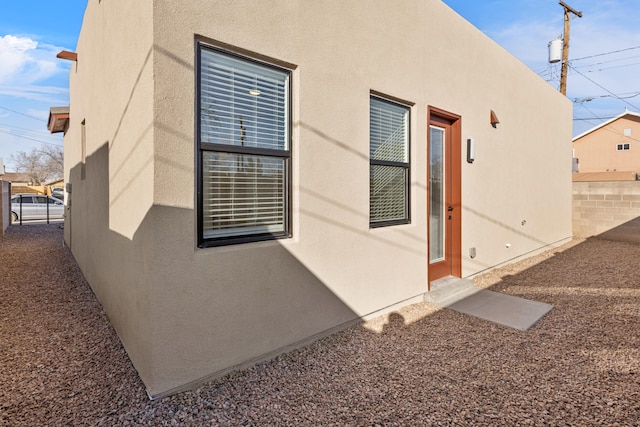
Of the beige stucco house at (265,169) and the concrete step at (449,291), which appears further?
the concrete step at (449,291)

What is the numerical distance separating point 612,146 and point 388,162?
95.8 ft

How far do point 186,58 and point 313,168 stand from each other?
4.39 feet

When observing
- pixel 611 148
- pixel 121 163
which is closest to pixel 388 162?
pixel 121 163

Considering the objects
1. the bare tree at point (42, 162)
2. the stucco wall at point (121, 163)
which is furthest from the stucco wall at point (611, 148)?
the bare tree at point (42, 162)

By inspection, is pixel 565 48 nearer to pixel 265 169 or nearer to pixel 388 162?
pixel 388 162

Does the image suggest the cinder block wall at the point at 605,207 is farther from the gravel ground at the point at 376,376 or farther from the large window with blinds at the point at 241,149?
the large window with blinds at the point at 241,149

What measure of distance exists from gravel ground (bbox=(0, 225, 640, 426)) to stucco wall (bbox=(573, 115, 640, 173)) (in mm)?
26825

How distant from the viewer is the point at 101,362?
2854mm

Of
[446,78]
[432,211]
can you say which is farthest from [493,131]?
[432,211]

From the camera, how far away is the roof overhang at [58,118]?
771cm

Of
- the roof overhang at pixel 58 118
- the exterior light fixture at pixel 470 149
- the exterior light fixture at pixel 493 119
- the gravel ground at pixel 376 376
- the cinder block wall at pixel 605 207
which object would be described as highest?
the roof overhang at pixel 58 118

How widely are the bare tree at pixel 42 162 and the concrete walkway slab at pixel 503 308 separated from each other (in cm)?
5529

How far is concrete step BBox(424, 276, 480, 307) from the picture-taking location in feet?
Result: 14.4

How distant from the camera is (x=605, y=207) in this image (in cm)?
984
